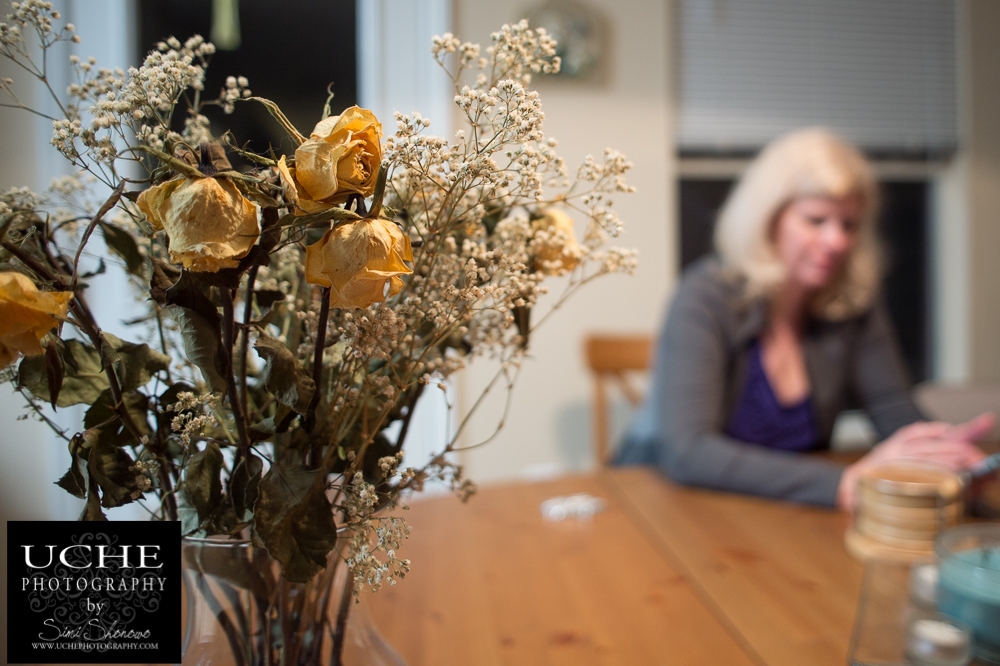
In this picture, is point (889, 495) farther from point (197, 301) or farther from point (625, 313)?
point (625, 313)

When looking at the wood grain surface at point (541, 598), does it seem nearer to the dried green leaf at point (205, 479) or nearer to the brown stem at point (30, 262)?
the dried green leaf at point (205, 479)

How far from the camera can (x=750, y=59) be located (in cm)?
282

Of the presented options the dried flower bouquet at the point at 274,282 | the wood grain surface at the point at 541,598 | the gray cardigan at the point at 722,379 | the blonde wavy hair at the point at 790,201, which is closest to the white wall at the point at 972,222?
the blonde wavy hair at the point at 790,201

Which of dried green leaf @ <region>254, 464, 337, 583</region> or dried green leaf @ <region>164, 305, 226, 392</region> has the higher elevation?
dried green leaf @ <region>164, 305, 226, 392</region>

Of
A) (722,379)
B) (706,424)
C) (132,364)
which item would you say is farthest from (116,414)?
(722,379)

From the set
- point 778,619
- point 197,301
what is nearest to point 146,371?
point 197,301

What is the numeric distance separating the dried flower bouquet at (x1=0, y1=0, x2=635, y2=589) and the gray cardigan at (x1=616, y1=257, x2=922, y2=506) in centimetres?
96

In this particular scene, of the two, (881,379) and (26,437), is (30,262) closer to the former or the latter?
(26,437)

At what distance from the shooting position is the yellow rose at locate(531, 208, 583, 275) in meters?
0.51

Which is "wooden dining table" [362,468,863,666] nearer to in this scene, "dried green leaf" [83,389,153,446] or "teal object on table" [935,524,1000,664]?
"teal object on table" [935,524,1000,664]

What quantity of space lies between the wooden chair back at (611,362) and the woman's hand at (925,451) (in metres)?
1.12

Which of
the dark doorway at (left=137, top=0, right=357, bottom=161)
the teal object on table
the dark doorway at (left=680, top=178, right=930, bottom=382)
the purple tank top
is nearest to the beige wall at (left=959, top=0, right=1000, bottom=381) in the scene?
the dark doorway at (left=680, top=178, right=930, bottom=382)

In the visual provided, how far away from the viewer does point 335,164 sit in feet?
1.16

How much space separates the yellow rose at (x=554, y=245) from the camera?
509 millimetres
